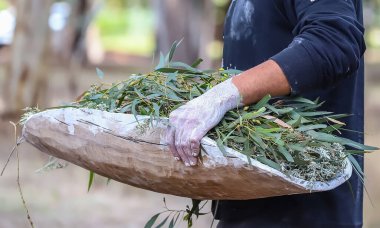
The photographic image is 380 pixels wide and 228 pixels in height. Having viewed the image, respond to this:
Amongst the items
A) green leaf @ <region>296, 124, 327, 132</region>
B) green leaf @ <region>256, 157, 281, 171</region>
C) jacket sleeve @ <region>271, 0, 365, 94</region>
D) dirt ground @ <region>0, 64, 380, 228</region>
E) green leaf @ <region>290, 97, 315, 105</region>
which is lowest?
dirt ground @ <region>0, 64, 380, 228</region>

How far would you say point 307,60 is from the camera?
263 centimetres

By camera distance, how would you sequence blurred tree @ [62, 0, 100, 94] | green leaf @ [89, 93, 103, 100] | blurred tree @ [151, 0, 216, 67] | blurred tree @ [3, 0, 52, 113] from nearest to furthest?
green leaf @ [89, 93, 103, 100] → blurred tree @ [3, 0, 52, 113] → blurred tree @ [151, 0, 216, 67] → blurred tree @ [62, 0, 100, 94]

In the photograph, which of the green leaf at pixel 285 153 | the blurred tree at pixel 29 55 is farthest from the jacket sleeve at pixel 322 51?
the blurred tree at pixel 29 55

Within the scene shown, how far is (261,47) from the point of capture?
2947mm

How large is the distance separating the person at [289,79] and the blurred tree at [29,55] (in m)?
10.3

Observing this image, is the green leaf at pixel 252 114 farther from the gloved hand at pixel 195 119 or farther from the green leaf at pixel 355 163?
the green leaf at pixel 355 163

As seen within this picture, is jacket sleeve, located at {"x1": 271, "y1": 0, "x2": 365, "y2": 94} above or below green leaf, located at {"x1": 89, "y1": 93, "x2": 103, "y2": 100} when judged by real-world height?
above

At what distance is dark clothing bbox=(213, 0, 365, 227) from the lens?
2.64 metres

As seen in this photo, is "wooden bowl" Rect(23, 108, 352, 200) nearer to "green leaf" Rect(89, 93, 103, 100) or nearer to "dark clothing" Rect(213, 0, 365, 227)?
"green leaf" Rect(89, 93, 103, 100)

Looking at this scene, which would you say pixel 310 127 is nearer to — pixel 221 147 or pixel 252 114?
pixel 252 114

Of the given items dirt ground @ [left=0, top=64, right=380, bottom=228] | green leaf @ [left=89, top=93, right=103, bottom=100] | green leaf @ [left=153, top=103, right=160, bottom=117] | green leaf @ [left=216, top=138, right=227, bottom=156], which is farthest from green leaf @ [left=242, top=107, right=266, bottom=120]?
dirt ground @ [left=0, top=64, right=380, bottom=228]

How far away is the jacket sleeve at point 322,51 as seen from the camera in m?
2.63

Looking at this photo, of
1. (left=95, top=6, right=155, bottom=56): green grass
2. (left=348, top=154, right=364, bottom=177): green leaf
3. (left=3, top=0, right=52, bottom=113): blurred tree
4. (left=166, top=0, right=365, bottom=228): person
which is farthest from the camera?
(left=95, top=6, right=155, bottom=56): green grass

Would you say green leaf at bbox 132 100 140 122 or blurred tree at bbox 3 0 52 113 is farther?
blurred tree at bbox 3 0 52 113
